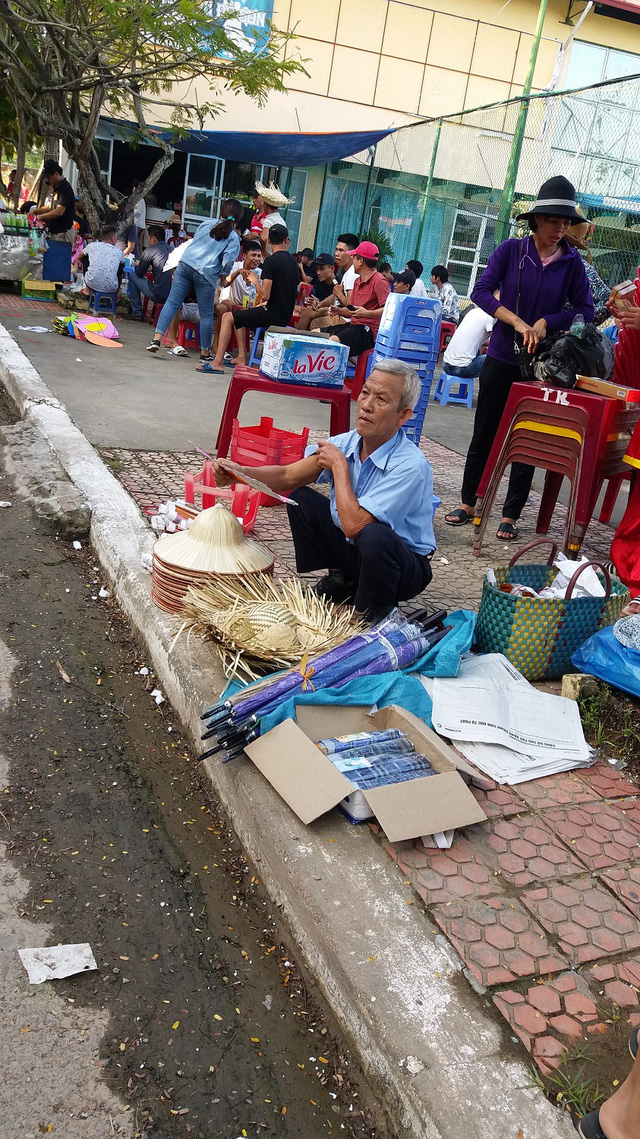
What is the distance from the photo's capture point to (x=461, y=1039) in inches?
72.5

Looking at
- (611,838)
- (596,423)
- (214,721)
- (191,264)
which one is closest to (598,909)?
(611,838)

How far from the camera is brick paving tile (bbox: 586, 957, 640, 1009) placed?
2045 millimetres

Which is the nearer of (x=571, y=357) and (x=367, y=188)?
(x=571, y=357)

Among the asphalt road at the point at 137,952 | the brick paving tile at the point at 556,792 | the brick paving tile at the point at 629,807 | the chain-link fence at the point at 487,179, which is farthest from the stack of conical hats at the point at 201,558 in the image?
the chain-link fence at the point at 487,179

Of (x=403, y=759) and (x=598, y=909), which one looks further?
(x=403, y=759)

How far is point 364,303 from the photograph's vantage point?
28.3 feet

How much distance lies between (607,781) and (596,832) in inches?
13.2

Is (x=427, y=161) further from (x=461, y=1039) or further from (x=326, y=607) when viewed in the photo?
(x=461, y=1039)

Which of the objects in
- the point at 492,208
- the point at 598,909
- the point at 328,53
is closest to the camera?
the point at 598,909

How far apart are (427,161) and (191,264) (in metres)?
6.77

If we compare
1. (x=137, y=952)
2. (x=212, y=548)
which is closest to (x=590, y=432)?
(x=212, y=548)

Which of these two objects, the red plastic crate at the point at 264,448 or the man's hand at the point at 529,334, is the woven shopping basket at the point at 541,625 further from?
the red plastic crate at the point at 264,448

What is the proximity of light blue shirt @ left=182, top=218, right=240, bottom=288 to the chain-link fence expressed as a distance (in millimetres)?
3487

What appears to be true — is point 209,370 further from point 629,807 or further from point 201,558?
point 629,807
